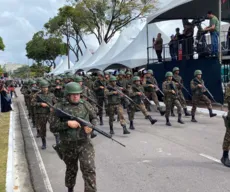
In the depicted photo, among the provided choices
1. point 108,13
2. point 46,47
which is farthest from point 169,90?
point 46,47

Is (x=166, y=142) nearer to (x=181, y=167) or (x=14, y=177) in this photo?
(x=181, y=167)

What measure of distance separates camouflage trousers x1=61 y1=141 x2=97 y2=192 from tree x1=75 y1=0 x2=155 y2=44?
103 ft

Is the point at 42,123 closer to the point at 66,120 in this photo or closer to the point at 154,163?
the point at 154,163

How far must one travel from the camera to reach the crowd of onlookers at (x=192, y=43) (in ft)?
45.8

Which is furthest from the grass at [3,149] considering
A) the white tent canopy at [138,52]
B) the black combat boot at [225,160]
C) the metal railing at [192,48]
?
the white tent canopy at [138,52]

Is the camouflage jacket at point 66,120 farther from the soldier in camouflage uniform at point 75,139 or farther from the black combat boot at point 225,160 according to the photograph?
the black combat boot at point 225,160

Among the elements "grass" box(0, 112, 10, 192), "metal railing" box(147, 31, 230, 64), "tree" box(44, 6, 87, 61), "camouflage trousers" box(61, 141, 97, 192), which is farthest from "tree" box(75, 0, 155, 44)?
"camouflage trousers" box(61, 141, 97, 192)

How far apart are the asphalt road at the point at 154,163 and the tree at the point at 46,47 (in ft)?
196

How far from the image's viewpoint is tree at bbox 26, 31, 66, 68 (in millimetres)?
68125

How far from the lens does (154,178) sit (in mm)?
5691

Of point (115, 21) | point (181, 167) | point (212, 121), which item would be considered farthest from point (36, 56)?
point (181, 167)

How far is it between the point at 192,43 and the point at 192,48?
239mm

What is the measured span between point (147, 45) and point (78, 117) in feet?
54.4

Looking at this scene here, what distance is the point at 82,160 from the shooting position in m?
4.38
